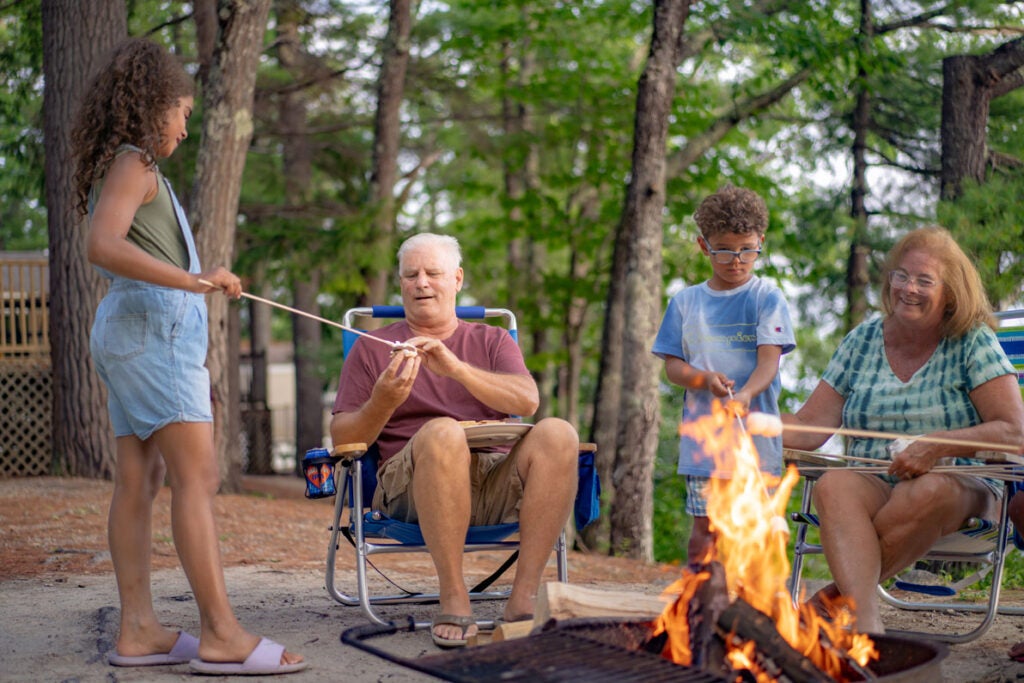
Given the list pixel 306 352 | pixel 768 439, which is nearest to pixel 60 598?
pixel 768 439

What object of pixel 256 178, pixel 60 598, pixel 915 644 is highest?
pixel 256 178

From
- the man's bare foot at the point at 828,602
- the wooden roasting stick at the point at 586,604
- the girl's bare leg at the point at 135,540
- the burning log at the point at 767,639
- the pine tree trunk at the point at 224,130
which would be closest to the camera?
the burning log at the point at 767,639

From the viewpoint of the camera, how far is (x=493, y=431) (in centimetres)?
335

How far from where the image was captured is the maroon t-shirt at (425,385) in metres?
3.72

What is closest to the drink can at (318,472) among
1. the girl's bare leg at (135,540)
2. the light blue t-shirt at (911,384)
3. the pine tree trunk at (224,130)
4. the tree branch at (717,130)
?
the girl's bare leg at (135,540)

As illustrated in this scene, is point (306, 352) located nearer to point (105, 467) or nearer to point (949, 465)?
point (105, 467)

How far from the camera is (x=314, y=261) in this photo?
34.6 feet

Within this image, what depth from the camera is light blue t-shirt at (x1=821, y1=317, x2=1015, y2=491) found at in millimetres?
3375

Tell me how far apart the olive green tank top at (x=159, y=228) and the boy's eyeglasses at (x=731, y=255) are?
1.68 metres

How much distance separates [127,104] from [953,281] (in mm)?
2430

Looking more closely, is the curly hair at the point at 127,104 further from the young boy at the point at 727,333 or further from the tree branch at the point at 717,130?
the tree branch at the point at 717,130

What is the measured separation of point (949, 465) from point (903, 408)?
0.76 feet

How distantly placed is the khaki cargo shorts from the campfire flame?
2.41 feet

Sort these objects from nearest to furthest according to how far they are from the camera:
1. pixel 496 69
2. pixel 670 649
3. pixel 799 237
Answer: pixel 670 649 → pixel 799 237 → pixel 496 69
